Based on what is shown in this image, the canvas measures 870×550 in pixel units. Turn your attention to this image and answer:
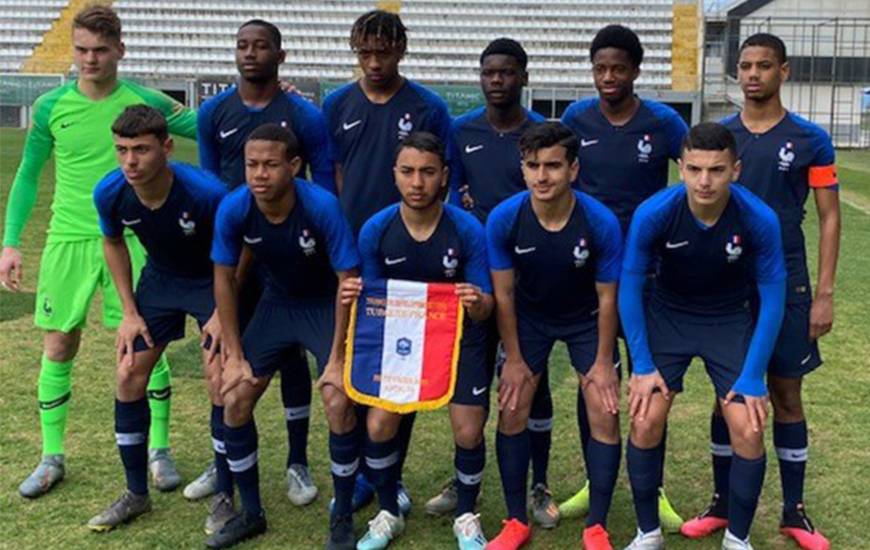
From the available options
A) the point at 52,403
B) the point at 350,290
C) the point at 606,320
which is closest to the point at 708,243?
the point at 606,320

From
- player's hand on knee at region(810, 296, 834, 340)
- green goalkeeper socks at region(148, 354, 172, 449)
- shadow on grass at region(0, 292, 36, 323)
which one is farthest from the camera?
shadow on grass at region(0, 292, 36, 323)

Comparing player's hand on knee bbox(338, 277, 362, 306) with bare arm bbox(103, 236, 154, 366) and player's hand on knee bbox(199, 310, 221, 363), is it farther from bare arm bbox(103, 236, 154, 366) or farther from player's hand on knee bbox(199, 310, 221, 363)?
bare arm bbox(103, 236, 154, 366)

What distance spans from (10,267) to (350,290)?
1.62 meters

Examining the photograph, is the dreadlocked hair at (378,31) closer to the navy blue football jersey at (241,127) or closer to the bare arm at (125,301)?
the navy blue football jersey at (241,127)

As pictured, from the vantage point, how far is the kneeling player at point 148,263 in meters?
3.53

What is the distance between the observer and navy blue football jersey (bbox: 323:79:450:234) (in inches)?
151

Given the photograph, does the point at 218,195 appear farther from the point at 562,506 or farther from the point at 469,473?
the point at 562,506

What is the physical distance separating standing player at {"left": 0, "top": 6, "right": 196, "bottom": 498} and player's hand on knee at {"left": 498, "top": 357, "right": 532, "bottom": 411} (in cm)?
154

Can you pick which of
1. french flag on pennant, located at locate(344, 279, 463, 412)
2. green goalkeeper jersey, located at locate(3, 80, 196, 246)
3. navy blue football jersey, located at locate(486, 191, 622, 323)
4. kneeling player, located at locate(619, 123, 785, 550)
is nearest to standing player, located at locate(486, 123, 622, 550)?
navy blue football jersey, located at locate(486, 191, 622, 323)

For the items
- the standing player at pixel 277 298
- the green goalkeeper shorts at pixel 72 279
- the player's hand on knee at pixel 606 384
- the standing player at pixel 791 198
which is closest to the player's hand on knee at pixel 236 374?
the standing player at pixel 277 298

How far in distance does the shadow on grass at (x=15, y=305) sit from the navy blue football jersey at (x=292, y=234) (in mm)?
4004

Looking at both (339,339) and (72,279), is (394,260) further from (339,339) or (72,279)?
(72,279)

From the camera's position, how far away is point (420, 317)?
11.2 ft

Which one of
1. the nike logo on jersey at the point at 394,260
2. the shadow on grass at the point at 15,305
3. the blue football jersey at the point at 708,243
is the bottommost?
the shadow on grass at the point at 15,305
